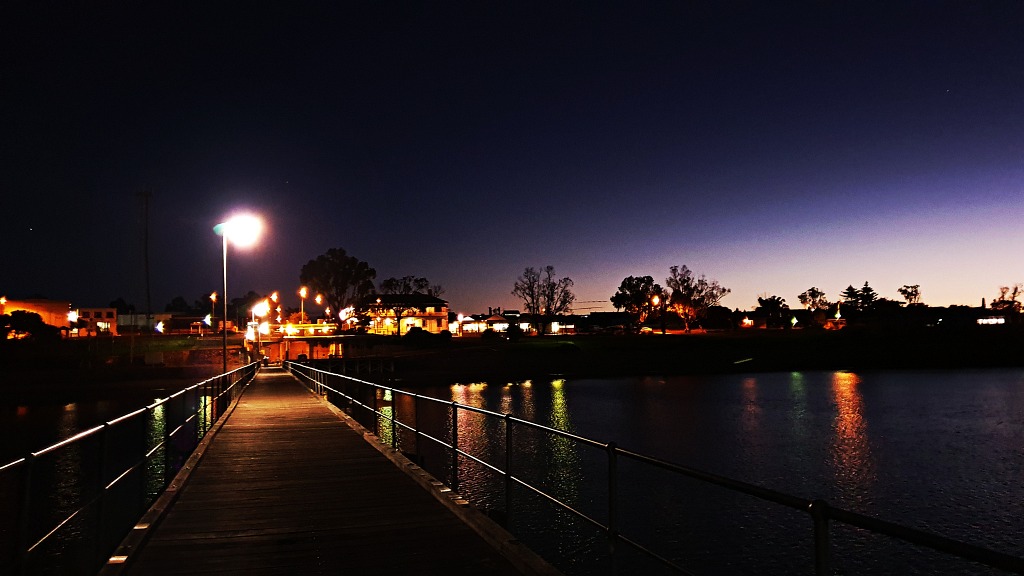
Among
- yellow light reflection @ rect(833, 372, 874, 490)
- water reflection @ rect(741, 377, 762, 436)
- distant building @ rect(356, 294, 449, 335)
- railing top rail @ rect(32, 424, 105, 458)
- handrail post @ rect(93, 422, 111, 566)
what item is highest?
distant building @ rect(356, 294, 449, 335)

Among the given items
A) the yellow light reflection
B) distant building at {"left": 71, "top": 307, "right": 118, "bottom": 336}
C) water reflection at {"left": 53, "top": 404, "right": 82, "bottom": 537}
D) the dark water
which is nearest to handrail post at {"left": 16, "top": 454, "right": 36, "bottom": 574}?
water reflection at {"left": 53, "top": 404, "right": 82, "bottom": 537}

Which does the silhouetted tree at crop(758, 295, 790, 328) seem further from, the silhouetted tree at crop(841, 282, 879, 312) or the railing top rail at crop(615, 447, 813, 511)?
the railing top rail at crop(615, 447, 813, 511)

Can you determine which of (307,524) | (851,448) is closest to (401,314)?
(851,448)

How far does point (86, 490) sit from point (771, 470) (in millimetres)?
25316

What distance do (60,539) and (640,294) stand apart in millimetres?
140042

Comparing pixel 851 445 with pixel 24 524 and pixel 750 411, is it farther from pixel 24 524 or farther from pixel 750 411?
pixel 24 524

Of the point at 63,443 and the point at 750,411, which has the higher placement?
the point at 63,443

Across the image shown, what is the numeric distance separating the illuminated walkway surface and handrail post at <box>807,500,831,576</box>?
3274 mm

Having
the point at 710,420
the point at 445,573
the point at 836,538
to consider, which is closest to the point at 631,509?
the point at 836,538

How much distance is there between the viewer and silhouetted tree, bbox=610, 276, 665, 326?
14812 centimetres

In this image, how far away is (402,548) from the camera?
23.1ft

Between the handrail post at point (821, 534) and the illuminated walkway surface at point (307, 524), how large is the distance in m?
3.27

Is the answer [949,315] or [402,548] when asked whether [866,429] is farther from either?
[949,315]

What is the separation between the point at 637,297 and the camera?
498 feet
